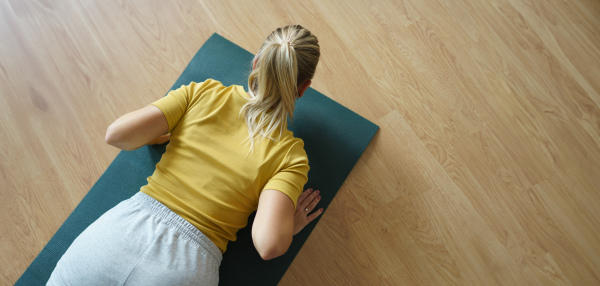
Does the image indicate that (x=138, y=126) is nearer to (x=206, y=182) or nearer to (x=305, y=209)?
(x=206, y=182)

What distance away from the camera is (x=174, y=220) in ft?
3.08

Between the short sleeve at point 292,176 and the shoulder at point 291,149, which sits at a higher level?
the shoulder at point 291,149

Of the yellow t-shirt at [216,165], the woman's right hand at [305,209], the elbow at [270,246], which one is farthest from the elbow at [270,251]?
the woman's right hand at [305,209]

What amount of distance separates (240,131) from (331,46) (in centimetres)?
61

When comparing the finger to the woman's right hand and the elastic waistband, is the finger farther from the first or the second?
the elastic waistband

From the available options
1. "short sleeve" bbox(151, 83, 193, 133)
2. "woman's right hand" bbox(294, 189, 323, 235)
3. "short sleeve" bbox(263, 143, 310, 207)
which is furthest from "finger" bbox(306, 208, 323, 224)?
"short sleeve" bbox(151, 83, 193, 133)

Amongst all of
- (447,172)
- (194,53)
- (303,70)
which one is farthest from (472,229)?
(194,53)

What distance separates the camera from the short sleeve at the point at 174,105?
3.14 feet

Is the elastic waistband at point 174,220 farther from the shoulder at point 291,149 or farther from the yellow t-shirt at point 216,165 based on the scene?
the shoulder at point 291,149

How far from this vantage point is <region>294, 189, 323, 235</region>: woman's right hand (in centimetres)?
117

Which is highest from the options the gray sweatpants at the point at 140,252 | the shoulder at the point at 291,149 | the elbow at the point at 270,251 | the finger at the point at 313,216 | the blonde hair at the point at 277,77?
the blonde hair at the point at 277,77

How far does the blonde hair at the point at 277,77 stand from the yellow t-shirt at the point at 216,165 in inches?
1.4

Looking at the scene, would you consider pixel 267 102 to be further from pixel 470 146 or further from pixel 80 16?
pixel 80 16

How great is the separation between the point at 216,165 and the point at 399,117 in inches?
28.2
